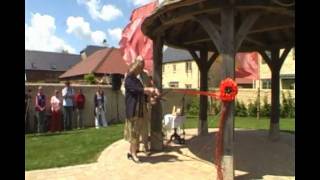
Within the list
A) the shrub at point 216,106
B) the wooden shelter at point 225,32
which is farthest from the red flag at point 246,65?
the shrub at point 216,106

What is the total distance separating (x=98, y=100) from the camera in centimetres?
1856

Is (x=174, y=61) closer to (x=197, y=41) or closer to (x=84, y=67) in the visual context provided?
(x=84, y=67)

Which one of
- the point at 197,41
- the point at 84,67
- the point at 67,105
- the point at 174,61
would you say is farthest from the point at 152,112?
the point at 174,61

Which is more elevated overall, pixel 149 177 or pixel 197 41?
pixel 197 41

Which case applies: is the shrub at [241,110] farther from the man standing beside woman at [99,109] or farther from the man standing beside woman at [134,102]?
the man standing beside woman at [134,102]

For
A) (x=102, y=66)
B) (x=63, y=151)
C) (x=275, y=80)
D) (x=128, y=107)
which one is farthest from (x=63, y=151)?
(x=102, y=66)

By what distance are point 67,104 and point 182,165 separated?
31.5 ft

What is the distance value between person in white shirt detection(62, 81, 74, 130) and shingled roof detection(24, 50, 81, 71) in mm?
54656

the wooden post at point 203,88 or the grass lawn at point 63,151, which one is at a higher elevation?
the wooden post at point 203,88

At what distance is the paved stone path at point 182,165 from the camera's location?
7559mm

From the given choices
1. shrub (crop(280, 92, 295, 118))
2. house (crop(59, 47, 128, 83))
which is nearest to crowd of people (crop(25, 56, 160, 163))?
shrub (crop(280, 92, 295, 118))

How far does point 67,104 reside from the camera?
17.0 metres

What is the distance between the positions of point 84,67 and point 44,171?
4452 centimetres
